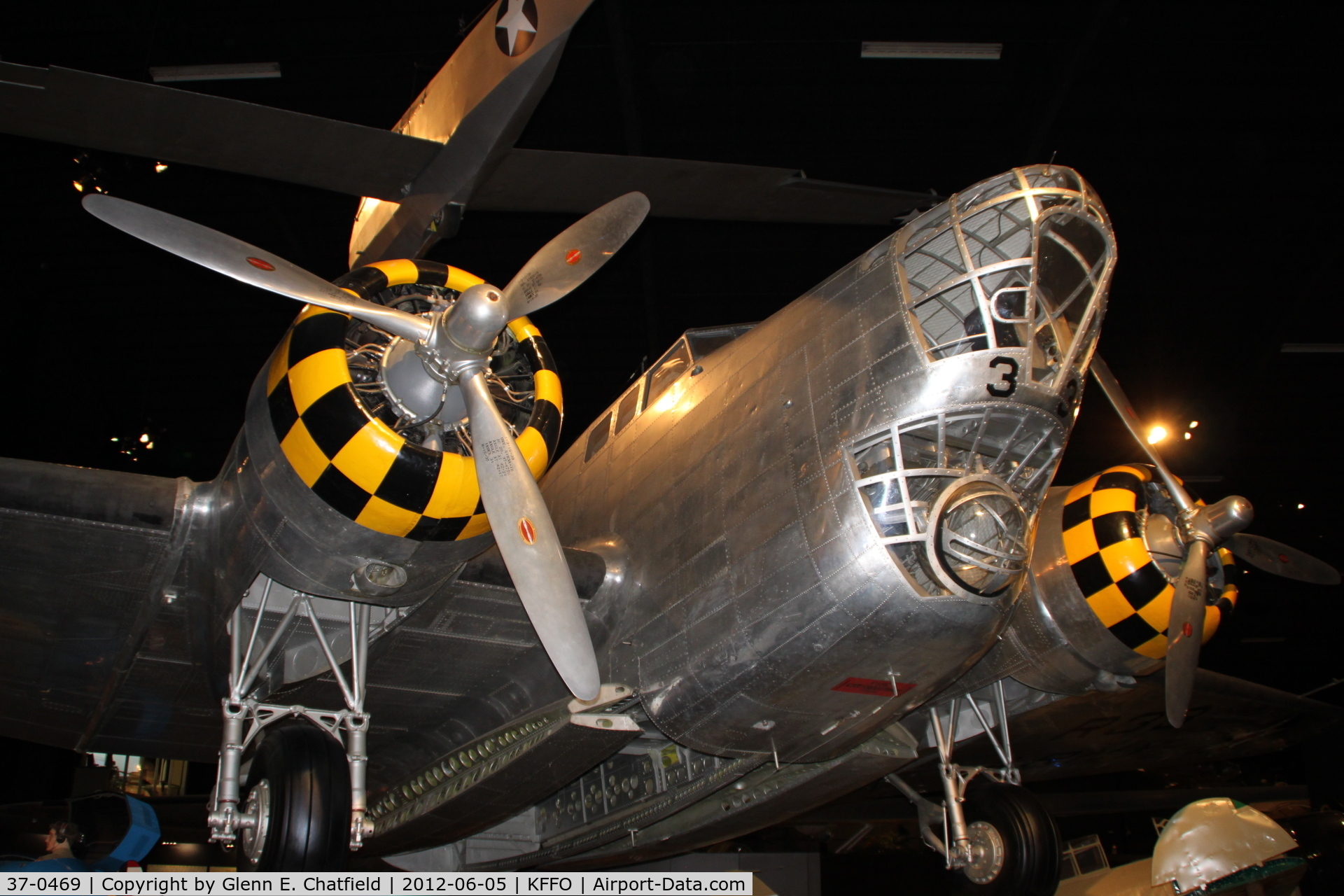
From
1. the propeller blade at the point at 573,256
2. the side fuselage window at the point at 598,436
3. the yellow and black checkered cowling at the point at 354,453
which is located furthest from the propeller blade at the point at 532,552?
the side fuselage window at the point at 598,436

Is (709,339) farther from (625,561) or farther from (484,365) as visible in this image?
(484,365)

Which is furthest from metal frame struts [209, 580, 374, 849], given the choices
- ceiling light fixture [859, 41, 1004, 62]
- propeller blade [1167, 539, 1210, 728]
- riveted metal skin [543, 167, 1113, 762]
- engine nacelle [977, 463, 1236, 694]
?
ceiling light fixture [859, 41, 1004, 62]

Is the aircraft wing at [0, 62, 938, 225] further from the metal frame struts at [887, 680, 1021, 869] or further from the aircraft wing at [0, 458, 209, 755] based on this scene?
the metal frame struts at [887, 680, 1021, 869]

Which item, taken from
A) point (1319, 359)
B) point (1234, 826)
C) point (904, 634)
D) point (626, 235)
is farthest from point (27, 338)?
point (1319, 359)

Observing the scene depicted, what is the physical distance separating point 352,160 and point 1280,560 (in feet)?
27.5

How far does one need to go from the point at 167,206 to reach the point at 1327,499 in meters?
21.5

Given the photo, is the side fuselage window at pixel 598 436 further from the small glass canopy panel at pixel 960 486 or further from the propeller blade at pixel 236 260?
the small glass canopy panel at pixel 960 486

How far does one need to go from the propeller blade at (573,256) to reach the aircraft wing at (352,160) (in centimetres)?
391

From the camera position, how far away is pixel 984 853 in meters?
6.60

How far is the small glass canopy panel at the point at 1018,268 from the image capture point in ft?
13.8

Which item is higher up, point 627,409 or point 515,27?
point 515,27

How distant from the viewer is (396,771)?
764cm

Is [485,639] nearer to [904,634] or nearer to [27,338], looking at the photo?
[904,634]
